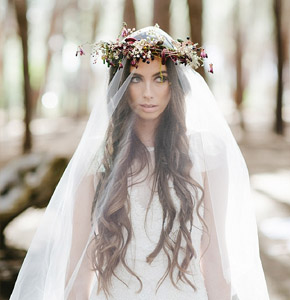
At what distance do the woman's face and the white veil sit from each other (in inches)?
2.1

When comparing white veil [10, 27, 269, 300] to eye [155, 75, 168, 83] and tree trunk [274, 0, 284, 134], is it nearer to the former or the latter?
eye [155, 75, 168, 83]

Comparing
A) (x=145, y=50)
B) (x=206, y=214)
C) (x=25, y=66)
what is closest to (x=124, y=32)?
(x=145, y=50)

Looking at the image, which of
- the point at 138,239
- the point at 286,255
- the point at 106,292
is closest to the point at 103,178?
the point at 138,239

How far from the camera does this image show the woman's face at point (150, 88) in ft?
7.16

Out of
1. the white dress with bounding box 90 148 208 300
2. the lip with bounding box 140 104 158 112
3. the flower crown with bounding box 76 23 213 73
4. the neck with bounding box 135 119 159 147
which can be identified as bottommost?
the white dress with bounding box 90 148 208 300

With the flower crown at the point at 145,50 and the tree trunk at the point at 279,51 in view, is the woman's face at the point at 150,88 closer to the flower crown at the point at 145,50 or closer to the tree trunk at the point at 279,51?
the flower crown at the point at 145,50

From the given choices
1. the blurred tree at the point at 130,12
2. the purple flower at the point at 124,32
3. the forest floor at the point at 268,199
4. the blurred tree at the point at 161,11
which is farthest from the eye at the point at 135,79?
the blurred tree at the point at 130,12

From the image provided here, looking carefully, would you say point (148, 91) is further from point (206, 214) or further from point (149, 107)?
point (206, 214)

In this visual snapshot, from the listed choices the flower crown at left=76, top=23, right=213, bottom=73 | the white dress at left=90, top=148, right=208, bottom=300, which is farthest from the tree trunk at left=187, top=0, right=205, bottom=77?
the white dress at left=90, top=148, right=208, bottom=300

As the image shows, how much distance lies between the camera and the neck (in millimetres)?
2254

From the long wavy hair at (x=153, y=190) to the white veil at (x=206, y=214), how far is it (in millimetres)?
39

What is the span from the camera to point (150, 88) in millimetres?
2170

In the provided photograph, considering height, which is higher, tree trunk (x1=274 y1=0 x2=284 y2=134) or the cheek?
tree trunk (x1=274 y1=0 x2=284 y2=134)

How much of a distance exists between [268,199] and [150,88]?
23.7ft
